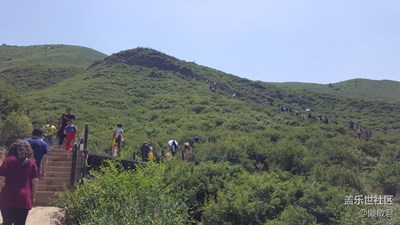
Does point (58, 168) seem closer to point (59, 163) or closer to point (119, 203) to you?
point (59, 163)

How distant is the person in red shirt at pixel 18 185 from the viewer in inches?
Result: 256

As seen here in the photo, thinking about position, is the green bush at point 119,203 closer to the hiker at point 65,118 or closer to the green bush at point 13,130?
the hiker at point 65,118

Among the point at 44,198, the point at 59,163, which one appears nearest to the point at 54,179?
the point at 44,198

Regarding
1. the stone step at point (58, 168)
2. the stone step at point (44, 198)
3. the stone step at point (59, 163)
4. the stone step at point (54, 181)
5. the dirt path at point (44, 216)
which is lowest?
the dirt path at point (44, 216)

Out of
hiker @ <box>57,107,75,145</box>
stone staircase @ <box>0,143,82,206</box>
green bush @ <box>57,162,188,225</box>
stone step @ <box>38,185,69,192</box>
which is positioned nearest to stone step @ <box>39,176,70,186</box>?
stone staircase @ <box>0,143,82,206</box>

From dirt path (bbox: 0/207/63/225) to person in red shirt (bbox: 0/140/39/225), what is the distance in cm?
338

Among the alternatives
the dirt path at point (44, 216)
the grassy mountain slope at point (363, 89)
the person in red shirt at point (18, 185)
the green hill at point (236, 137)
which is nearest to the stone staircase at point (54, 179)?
the dirt path at point (44, 216)

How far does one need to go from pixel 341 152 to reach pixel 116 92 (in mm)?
32667

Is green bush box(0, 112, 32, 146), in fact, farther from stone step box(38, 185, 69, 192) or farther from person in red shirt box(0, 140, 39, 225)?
person in red shirt box(0, 140, 39, 225)

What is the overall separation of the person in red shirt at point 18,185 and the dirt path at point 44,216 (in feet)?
11.1

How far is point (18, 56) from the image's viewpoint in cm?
10388

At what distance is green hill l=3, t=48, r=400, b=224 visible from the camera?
13359 mm

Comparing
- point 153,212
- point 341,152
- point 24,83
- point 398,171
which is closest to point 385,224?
point 153,212

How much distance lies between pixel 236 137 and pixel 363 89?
7899cm
